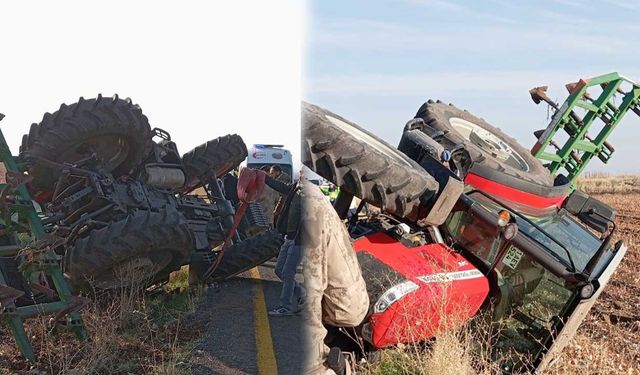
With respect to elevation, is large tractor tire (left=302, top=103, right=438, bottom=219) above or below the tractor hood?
above

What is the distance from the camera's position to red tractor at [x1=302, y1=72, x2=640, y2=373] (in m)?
3.33

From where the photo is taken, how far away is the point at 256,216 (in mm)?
7578

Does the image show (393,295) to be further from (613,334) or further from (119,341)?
(613,334)

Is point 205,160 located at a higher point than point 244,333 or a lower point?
lower

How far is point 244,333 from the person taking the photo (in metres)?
4.89

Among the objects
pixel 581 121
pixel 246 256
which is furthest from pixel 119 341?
pixel 581 121

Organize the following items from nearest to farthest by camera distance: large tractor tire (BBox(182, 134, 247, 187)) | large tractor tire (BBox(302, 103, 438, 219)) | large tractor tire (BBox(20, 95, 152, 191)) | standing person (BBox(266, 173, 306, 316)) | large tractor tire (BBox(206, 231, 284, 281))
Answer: standing person (BBox(266, 173, 306, 316)) < large tractor tire (BBox(302, 103, 438, 219)) < large tractor tire (BBox(20, 95, 152, 191)) < large tractor tire (BBox(206, 231, 284, 281)) < large tractor tire (BBox(182, 134, 247, 187))

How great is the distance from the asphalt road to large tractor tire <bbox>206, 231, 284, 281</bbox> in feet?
0.48

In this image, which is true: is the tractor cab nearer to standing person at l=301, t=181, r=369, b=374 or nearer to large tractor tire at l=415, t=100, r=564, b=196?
large tractor tire at l=415, t=100, r=564, b=196

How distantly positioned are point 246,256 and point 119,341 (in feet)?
6.55

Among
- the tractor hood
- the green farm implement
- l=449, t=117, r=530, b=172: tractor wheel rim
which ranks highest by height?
l=449, t=117, r=530, b=172: tractor wheel rim

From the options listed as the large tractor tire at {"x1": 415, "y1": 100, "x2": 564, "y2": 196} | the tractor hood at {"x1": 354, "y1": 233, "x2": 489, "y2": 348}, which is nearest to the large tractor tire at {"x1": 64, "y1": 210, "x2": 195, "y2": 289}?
the large tractor tire at {"x1": 415, "y1": 100, "x2": 564, "y2": 196}

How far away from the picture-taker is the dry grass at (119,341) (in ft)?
14.0

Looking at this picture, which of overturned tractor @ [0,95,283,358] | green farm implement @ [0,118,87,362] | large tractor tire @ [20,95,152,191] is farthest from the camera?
large tractor tire @ [20,95,152,191]
